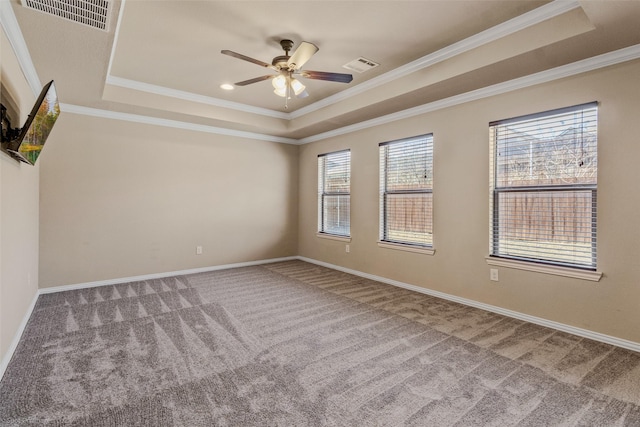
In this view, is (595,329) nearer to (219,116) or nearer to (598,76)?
(598,76)

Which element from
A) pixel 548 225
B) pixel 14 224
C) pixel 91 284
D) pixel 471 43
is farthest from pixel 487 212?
pixel 91 284

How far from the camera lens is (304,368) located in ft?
A: 7.53

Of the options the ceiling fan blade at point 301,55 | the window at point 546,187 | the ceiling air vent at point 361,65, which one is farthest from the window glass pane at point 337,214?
the ceiling fan blade at point 301,55

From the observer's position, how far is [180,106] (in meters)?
4.48

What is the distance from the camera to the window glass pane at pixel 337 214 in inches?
216

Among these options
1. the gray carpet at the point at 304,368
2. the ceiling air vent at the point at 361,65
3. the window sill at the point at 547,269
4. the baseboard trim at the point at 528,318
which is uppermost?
the ceiling air vent at the point at 361,65

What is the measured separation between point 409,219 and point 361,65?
211 centimetres

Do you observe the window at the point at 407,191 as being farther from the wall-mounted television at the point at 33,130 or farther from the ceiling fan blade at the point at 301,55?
the wall-mounted television at the point at 33,130

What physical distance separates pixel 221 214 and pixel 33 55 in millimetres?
3168

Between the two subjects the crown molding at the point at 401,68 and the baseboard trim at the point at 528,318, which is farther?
the baseboard trim at the point at 528,318

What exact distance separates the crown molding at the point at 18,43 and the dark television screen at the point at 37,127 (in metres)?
0.37

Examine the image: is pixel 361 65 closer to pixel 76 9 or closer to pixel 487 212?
pixel 487 212

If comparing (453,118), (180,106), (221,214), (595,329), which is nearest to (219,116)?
(180,106)

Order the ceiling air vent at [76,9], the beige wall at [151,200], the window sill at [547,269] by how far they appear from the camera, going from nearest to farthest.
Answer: the ceiling air vent at [76,9] → the window sill at [547,269] → the beige wall at [151,200]
